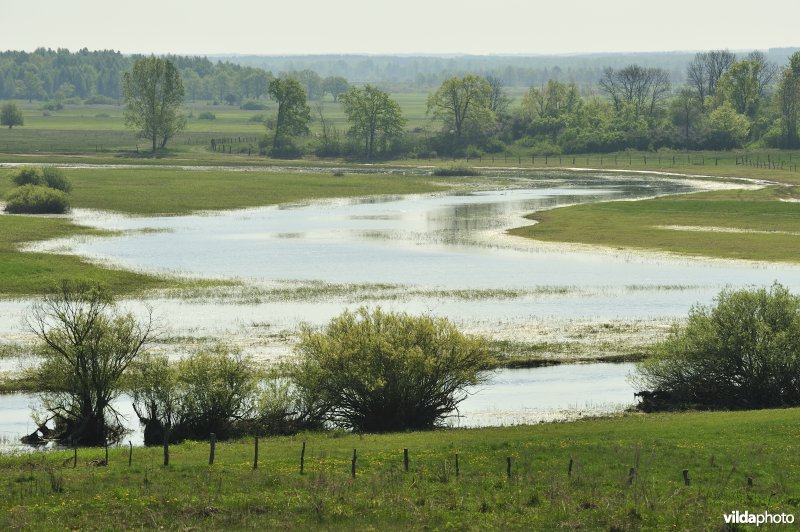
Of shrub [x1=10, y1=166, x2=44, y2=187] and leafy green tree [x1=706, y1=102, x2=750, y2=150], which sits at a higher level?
leafy green tree [x1=706, y1=102, x2=750, y2=150]

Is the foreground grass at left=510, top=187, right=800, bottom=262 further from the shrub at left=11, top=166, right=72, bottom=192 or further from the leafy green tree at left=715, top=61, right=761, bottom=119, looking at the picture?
the leafy green tree at left=715, top=61, right=761, bottom=119

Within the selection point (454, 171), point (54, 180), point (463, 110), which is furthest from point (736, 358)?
point (463, 110)

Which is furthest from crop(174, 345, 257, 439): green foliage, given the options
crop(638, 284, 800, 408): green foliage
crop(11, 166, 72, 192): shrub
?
crop(11, 166, 72, 192): shrub

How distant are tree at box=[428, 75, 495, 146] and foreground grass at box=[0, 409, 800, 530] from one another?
152 metres

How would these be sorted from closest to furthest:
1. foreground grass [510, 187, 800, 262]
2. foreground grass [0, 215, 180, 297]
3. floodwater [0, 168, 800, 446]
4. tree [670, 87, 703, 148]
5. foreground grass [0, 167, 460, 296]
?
floodwater [0, 168, 800, 446], foreground grass [0, 215, 180, 297], foreground grass [0, 167, 460, 296], foreground grass [510, 187, 800, 262], tree [670, 87, 703, 148]

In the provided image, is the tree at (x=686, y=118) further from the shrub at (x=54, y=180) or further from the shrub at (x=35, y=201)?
the shrub at (x=35, y=201)

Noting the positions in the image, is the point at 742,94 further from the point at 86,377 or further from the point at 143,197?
the point at 86,377

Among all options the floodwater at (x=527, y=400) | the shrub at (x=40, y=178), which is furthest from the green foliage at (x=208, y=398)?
the shrub at (x=40, y=178)

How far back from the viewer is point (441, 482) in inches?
1236

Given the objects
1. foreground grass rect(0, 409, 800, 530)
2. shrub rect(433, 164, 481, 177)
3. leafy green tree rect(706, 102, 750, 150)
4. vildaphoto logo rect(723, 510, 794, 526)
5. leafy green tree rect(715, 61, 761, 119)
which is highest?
leafy green tree rect(715, 61, 761, 119)

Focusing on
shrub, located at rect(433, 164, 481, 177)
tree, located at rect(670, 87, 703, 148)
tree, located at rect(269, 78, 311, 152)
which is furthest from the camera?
tree, located at rect(269, 78, 311, 152)

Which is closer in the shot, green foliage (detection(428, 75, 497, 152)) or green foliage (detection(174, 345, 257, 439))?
green foliage (detection(174, 345, 257, 439))

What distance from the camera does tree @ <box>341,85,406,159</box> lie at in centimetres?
18125

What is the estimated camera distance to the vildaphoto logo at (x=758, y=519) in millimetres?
27000
